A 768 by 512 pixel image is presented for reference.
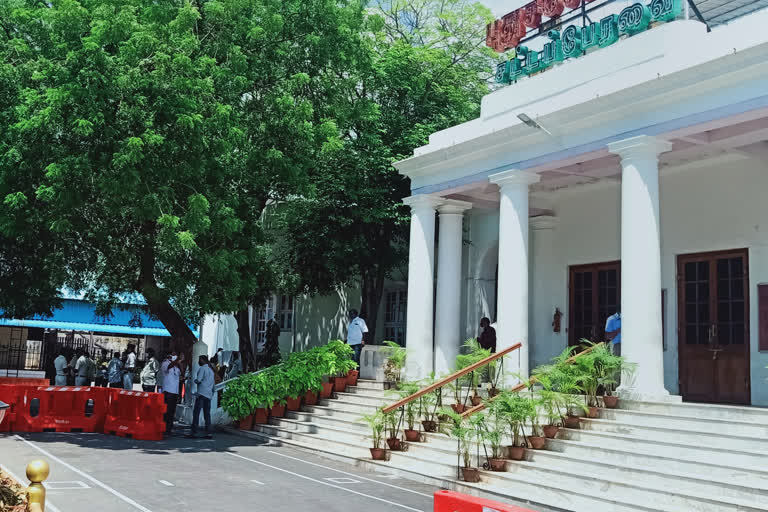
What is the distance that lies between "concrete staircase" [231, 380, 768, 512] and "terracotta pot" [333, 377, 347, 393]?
4878mm

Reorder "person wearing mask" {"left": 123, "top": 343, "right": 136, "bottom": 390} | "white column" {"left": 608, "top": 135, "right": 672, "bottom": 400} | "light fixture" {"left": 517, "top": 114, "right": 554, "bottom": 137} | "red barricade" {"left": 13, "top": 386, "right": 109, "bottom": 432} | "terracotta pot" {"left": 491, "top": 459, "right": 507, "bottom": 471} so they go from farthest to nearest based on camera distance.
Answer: "person wearing mask" {"left": 123, "top": 343, "right": 136, "bottom": 390}
"red barricade" {"left": 13, "top": 386, "right": 109, "bottom": 432}
"light fixture" {"left": 517, "top": 114, "right": 554, "bottom": 137}
"white column" {"left": 608, "top": 135, "right": 672, "bottom": 400}
"terracotta pot" {"left": 491, "top": 459, "right": 507, "bottom": 471}

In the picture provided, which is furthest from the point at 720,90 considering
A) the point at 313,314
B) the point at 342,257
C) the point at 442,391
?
the point at 313,314

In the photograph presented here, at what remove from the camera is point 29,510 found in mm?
5176

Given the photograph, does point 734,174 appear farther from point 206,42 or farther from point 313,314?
point 313,314

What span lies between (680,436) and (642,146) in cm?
476

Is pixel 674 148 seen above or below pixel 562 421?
above

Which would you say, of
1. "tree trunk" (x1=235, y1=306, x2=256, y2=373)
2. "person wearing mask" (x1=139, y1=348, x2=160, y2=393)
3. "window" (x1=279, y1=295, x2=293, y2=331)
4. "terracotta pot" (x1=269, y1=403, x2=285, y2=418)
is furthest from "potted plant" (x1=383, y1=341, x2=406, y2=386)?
"window" (x1=279, y1=295, x2=293, y2=331)

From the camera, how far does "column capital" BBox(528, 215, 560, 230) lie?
63.4ft

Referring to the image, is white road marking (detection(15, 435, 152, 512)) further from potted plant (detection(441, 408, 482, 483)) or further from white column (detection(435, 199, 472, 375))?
white column (detection(435, 199, 472, 375))

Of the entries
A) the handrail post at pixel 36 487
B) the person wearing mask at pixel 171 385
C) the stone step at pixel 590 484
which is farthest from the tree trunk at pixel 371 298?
the handrail post at pixel 36 487

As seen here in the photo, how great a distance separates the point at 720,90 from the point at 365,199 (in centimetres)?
1132

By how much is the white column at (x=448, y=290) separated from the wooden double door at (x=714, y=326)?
480 centimetres

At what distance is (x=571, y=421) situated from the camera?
1212cm

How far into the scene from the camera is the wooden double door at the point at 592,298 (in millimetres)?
17922
